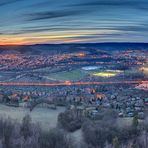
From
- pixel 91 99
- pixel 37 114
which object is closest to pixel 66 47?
pixel 91 99

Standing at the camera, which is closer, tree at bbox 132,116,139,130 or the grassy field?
tree at bbox 132,116,139,130

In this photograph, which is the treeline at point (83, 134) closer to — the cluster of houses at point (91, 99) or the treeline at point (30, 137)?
the treeline at point (30, 137)

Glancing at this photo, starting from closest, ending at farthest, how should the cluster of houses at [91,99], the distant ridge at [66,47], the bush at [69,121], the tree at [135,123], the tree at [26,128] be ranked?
the tree at [26,128] < the tree at [135,123] < the bush at [69,121] < the cluster of houses at [91,99] < the distant ridge at [66,47]

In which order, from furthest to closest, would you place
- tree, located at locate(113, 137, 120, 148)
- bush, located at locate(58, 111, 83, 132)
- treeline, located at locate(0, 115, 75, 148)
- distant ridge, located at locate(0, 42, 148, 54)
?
distant ridge, located at locate(0, 42, 148, 54) → bush, located at locate(58, 111, 83, 132) → treeline, located at locate(0, 115, 75, 148) → tree, located at locate(113, 137, 120, 148)

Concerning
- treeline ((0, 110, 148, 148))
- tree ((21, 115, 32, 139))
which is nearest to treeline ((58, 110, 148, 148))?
treeline ((0, 110, 148, 148))

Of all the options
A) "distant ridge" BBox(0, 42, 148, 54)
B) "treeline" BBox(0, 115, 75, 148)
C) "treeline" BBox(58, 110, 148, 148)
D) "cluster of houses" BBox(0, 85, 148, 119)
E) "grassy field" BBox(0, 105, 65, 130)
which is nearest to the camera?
"treeline" BBox(0, 115, 75, 148)

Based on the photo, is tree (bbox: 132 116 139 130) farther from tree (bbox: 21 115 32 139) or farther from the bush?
tree (bbox: 21 115 32 139)

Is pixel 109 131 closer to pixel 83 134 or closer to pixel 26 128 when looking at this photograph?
pixel 83 134

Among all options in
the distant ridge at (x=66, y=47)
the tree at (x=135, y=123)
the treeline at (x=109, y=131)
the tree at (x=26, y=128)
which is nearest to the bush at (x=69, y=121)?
the treeline at (x=109, y=131)

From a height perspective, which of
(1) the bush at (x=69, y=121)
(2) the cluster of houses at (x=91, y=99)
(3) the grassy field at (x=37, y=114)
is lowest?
(3) the grassy field at (x=37, y=114)

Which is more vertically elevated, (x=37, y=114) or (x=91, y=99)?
(x=91, y=99)

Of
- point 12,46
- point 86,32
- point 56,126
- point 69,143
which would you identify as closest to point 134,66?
point 86,32
